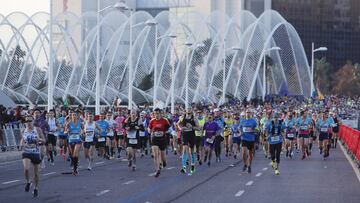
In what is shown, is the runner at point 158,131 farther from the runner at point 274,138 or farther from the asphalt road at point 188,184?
the runner at point 274,138

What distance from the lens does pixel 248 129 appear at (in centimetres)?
2636

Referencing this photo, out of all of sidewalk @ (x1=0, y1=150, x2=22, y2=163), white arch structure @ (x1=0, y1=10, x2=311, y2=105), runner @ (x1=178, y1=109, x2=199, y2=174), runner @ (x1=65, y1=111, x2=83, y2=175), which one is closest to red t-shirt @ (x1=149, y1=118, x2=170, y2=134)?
runner @ (x1=178, y1=109, x2=199, y2=174)

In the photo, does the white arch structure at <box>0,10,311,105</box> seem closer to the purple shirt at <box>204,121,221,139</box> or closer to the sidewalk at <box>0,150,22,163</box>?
the sidewalk at <box>0,150,22,163</box>

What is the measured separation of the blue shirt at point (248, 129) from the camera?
2631 cm

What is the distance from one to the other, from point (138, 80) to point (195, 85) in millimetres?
5966

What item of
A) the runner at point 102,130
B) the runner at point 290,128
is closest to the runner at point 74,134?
the runner at point 102,130

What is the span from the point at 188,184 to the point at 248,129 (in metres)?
4.13

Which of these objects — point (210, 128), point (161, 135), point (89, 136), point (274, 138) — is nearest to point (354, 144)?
point (210, 128)

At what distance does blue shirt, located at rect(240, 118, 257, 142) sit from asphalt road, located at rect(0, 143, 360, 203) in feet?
3.17

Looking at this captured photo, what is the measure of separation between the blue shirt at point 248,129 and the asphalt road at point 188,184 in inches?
38.1

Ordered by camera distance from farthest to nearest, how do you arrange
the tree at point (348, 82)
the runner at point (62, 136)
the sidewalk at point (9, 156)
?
the tree at point (348, 82) → the sidewalk at point (9, 156) → the runner at point (62, 136)

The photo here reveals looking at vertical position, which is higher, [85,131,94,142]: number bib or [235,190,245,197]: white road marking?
[85,131,94,142]: number bib

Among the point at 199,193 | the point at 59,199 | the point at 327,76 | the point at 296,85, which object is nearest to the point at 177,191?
the point at 199,193

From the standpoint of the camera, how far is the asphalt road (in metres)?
19.1
